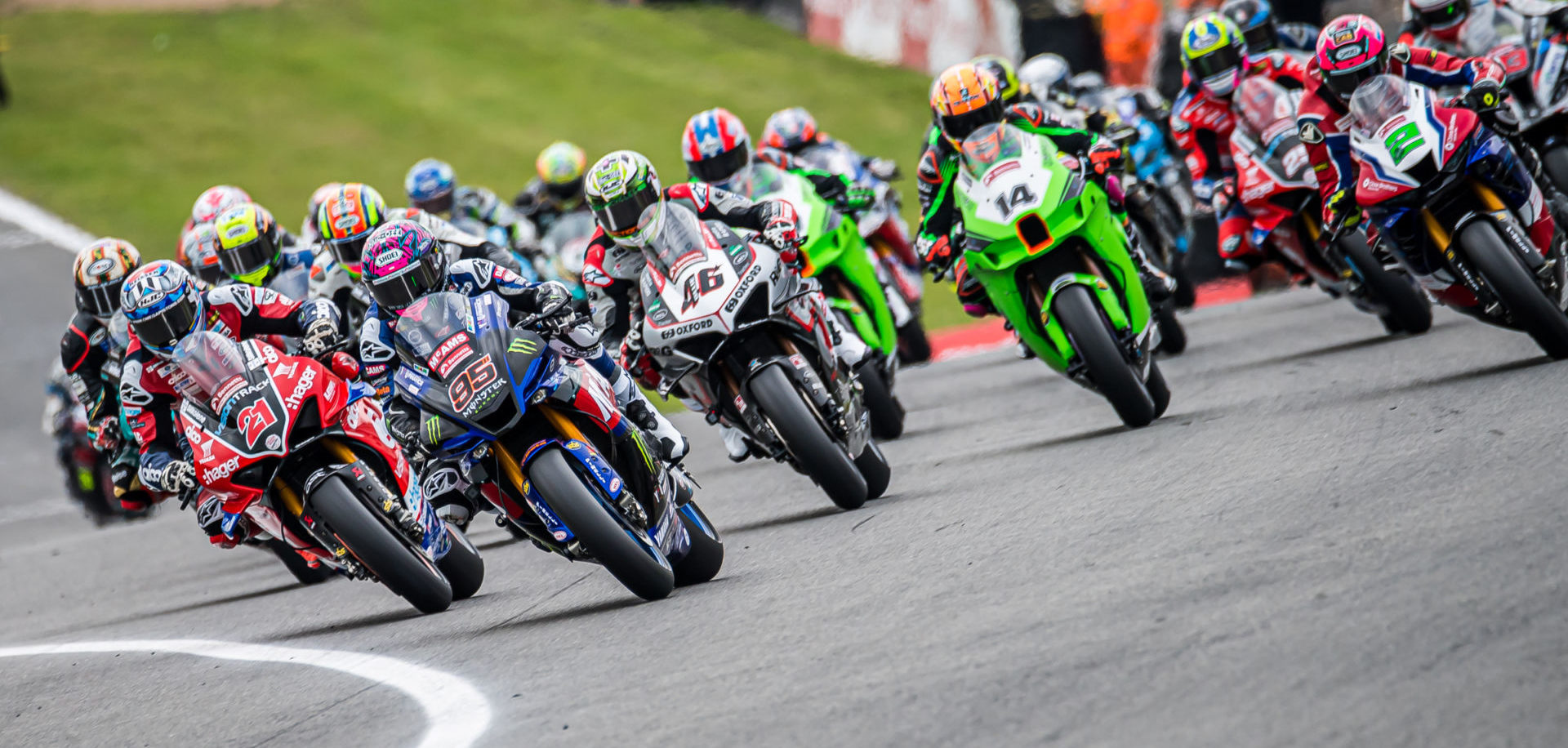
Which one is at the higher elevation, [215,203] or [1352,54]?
[1352,54]

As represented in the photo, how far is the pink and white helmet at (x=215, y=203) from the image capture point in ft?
43.7

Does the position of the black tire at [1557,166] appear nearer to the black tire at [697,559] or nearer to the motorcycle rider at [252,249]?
the black tire at [697,559]

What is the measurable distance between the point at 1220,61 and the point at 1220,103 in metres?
0.31

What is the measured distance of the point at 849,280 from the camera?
478 inches

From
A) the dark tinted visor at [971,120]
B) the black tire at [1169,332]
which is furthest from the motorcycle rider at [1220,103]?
the dark tinted visor at [971,120]

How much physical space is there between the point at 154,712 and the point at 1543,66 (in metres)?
9.64

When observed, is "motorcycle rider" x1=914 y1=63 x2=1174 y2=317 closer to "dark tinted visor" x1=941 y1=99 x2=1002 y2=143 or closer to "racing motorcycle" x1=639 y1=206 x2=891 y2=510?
"dark tinted visor" x1=941 y1=99 x2=1002 y2=143

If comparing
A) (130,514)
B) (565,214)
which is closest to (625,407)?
(565,214)

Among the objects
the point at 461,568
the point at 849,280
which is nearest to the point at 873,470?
the point at 461,568

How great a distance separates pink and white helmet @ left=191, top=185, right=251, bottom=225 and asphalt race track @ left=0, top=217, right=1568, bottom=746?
8.86 feet

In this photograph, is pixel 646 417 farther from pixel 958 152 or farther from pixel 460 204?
pixel 460 204

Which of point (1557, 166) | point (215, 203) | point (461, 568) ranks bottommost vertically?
point (1557, 166)

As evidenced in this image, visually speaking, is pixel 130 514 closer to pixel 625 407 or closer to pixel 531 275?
pixel 531 275

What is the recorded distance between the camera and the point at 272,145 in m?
32.8
